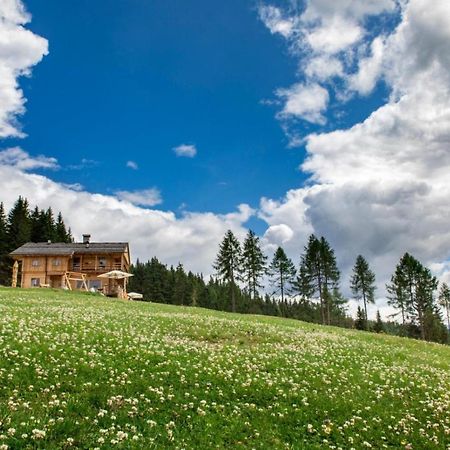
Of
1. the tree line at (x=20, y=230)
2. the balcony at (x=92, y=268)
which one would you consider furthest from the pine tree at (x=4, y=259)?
the balcony at (x=92, y=268)

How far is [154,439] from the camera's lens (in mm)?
9695

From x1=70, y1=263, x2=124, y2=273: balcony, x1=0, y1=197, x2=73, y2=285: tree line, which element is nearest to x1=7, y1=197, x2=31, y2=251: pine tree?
x1=0, y1=197, x2=73, y2=285: tree line

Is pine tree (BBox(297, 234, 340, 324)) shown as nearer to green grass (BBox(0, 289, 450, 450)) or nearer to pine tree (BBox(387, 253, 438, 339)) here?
pine tree (BBox(387, 253, 438, 339))

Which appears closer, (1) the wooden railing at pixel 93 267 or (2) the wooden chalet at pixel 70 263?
(2) the wooden chalet at pixel 70 263

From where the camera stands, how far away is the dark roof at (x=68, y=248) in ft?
234

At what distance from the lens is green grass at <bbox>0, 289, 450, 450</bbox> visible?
32.8 ft

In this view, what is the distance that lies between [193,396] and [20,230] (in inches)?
3337

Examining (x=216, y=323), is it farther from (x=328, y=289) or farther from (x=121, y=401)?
(x=328, y=289)

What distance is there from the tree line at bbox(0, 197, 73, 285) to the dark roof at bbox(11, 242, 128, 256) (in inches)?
488

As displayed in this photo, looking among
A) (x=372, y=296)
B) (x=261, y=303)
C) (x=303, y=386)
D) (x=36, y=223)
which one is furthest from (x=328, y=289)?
(x=303, y=386)

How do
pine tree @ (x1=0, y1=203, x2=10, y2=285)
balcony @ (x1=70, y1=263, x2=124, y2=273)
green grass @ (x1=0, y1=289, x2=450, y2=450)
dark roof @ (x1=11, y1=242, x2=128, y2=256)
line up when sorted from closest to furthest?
green grass @ (x1=0, y1=289, x2=450, y2=450), dark roof @ (x1=11, y1=242, x2=128, y2=256), balcony @ (x1=70, y1=263, x2=124, y2=273), pine tree @ (x1=0, y1=203, x2=10, y2=285)

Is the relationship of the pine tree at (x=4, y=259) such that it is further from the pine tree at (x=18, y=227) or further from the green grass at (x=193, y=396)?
the green grass at (x=193, y=396)

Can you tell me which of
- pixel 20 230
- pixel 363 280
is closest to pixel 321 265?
pixel 363 280

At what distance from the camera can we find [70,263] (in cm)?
7431
